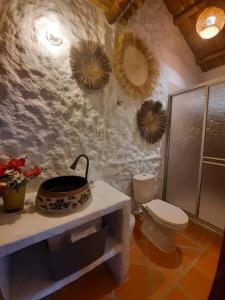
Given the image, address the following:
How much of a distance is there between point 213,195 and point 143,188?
2.72ft

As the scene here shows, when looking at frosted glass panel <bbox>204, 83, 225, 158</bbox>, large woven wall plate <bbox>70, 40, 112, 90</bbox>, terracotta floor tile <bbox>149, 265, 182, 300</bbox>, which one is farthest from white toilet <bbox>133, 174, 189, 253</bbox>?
large woven wall plate <bbox>70, 40, 112, 90</bbox>

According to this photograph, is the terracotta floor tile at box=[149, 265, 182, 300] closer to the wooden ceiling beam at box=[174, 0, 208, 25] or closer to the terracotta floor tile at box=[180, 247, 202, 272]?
the terracotta floor tile at box=[180, 247, 202, 272]

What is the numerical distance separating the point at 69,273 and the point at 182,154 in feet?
5.97

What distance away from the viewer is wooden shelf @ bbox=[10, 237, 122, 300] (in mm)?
970

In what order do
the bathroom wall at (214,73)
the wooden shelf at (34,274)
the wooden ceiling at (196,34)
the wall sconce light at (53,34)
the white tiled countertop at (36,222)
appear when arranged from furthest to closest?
the bathroom wall at (214,73) → the wooden ceiling at (196,34) → the wall sconce light at (53,34) → the wooden shelf at (34,274) → the white tiled countertop at (36,222)

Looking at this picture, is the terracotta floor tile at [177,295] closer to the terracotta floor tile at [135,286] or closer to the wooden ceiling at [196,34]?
the terracotta floor tile at [135,286]

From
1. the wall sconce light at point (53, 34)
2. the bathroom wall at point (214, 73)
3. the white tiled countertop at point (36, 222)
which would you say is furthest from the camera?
the bathroom wall at point (214, 73)

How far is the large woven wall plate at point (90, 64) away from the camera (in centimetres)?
145

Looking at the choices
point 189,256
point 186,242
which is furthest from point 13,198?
point 186,242

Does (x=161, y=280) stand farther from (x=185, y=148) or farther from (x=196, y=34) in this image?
(x=196, y=34)

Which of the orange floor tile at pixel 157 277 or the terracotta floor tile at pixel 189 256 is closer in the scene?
the orange floor tile at pixel 157 277

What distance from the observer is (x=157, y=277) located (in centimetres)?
137

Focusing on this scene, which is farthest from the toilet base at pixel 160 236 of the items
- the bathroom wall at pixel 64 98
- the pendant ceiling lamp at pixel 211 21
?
the pendant ceiling lamp at pixel 211 21

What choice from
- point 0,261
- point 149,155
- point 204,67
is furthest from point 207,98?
point 0,261
